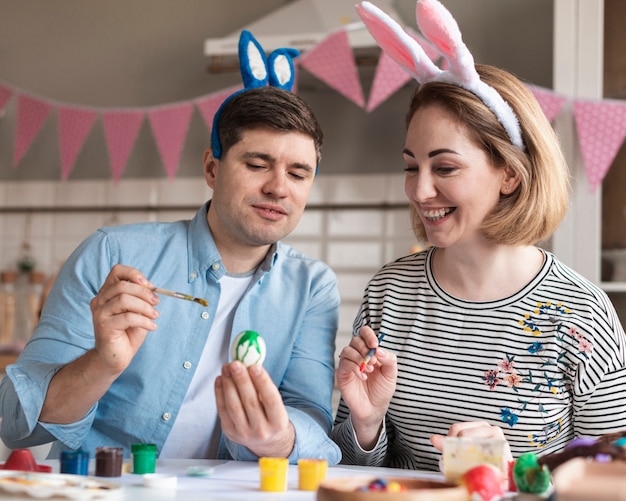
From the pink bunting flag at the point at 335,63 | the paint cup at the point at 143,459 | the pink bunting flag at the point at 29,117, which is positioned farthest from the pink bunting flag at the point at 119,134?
the paint cup at the point at 143,459

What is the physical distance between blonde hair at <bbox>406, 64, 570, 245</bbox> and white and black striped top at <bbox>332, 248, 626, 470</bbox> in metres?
0.10

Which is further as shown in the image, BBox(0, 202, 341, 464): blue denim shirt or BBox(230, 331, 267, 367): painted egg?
BBox(0, 202, 341, 464): blue denim shirt

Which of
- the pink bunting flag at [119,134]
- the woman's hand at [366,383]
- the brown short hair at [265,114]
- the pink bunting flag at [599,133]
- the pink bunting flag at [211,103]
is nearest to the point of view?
the woman's hand at [366,383]

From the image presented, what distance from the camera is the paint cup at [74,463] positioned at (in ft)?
3.88

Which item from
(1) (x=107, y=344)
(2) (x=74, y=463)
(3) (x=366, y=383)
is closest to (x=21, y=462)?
(2) (x=74, y=463)

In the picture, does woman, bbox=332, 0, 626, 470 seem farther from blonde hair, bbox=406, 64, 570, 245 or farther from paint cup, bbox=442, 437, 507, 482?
paint cup, bbox=442, 437, 507, 482

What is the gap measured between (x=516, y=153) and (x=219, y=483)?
81 cm

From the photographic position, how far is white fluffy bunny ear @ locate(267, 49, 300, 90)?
5.77 ft

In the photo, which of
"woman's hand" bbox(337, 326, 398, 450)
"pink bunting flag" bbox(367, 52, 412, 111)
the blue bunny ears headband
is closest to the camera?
"woman's hand" bbox(337, 326, 398, 450)

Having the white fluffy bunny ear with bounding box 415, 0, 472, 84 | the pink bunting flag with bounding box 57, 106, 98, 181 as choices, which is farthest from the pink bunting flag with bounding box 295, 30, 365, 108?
the white fluffy bunny ear with bounding box 415, 0, 472, 84

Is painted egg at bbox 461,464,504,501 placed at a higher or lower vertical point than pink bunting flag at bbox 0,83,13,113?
lower

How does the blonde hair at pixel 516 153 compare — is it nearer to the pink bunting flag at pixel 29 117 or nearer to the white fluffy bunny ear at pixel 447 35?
the white fluffy bunny ear at pixel 447 35

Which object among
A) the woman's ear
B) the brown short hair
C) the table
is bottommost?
the table

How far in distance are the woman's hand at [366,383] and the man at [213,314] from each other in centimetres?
7
